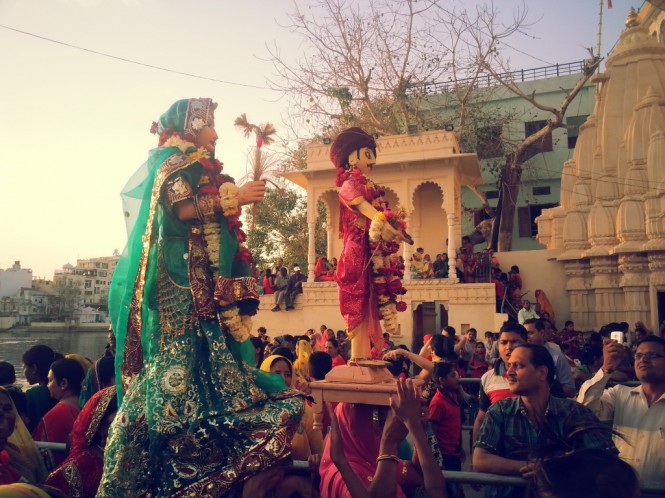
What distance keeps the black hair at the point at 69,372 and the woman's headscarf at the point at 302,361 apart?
2.22 metres

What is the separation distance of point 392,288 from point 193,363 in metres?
2.42

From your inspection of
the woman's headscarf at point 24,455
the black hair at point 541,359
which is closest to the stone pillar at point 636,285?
the black hair at point 541,359

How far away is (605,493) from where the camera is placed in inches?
61.6

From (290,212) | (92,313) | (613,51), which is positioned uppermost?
(613,51)

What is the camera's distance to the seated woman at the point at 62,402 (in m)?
3.69

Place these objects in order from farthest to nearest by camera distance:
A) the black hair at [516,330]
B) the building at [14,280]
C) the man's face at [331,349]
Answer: the building at [14,280], the man's face at [331,349], the black hair at [516,330]

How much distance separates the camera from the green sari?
249 centimetres

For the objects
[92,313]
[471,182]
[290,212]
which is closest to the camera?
[471,182]

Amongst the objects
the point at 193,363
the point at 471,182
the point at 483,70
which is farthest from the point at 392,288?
the point at 483,70

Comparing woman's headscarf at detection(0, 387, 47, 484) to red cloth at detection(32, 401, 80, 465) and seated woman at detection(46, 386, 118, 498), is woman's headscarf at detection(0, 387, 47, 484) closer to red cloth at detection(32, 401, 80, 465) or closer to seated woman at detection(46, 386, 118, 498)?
seated woman at detection(46, 386, 118, 498)

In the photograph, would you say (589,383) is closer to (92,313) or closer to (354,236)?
(354,236)

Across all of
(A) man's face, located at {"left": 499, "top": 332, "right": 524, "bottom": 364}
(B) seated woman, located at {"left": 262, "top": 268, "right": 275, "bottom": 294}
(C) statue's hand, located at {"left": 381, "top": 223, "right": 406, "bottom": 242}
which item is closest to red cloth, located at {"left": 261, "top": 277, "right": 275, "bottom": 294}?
(B) seated woman, located at {"left": 262, "top": 268, "right": 275, "bottom": 294}

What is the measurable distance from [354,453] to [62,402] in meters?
2.25

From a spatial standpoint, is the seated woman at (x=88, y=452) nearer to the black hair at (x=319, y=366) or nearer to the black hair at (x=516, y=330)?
the black hair at (x=319, y=366)
